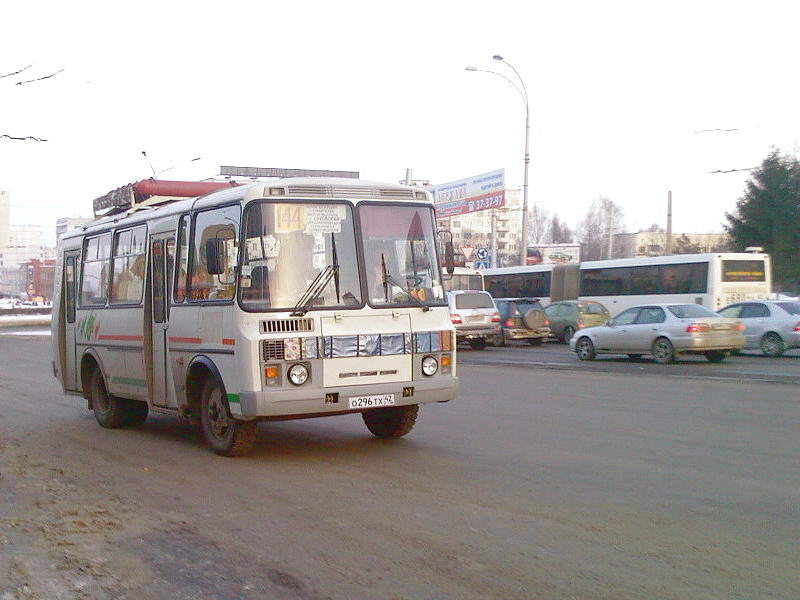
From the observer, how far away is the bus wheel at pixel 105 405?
40.7 feet

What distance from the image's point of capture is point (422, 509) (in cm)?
715

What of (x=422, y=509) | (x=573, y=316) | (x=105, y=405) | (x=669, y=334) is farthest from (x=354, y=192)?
(x=573, y=316)

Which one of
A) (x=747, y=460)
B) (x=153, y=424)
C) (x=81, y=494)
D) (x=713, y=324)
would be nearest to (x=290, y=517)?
(x=81, y=494)

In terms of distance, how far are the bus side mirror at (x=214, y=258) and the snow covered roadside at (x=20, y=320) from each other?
58844mm

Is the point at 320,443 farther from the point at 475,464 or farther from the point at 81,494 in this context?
the point at 81,494

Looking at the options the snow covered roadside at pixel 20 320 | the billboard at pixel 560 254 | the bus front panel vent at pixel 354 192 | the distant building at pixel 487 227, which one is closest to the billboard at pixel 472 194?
the billboard at pixel 560 254

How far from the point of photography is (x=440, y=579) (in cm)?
539

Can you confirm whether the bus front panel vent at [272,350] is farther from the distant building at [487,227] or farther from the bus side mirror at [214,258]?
the distant building at [487,227]

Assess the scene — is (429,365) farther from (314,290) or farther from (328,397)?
(314,290)

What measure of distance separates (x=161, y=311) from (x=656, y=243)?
114 metres

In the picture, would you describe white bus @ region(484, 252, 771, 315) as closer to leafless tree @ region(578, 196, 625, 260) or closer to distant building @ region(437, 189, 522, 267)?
leafless tree @ region(578, 196, 625, 260)

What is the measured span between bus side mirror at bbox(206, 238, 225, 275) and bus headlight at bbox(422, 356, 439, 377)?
7.33ft

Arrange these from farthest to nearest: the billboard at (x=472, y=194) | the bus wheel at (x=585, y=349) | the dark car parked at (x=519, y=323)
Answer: the billboard at (x=472, y=194)
the dark car parked at (x=519, y=323)
the bus wheel at (x=585, y=349)

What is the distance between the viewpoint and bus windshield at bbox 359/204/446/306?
31.0ft
